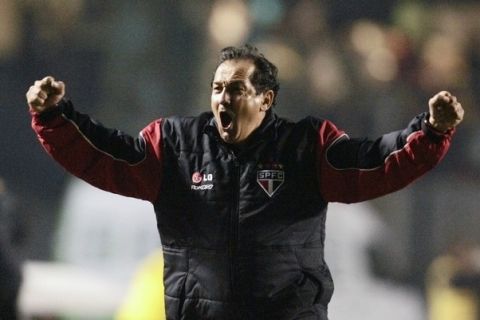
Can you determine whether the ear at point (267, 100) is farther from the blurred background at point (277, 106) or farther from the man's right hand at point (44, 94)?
the blurred background at point (277, 106)

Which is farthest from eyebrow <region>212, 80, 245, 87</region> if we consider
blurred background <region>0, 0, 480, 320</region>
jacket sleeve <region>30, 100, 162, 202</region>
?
blurred background <region>0, 0, 480, 320</region>

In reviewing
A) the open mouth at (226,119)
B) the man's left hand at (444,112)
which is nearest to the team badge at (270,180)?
the open mouth at (226,119)

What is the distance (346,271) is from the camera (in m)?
3.19

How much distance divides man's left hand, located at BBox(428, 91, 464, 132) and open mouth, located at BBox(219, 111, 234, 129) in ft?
1.25

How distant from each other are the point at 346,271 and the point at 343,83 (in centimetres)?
65

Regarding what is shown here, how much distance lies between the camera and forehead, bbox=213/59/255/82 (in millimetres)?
1865

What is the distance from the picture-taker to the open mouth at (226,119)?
1.84 meters

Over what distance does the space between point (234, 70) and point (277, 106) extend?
1.39 m

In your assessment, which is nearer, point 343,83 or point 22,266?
point 22,266

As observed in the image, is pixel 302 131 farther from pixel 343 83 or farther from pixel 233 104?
pixel 343 83

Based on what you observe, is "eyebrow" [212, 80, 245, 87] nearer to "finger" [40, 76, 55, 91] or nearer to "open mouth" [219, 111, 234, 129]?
"open mouth" [219, 111, 234, 129]

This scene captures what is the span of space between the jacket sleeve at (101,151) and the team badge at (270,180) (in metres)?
0.20

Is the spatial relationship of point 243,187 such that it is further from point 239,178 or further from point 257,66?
point 257,66

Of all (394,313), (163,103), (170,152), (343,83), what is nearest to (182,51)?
(163,103)
